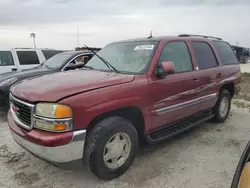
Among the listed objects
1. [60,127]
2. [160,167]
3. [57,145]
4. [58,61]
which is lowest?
[160,167]

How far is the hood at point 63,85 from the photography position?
108 inches

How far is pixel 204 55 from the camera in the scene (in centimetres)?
474

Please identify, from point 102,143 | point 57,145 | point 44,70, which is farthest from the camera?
point 44,70

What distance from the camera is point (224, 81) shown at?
17.1 ft

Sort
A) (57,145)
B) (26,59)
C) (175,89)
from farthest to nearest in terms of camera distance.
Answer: (26,59) → (175,89) → (57,145)

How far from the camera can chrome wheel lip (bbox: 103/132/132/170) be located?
3037 millimetres

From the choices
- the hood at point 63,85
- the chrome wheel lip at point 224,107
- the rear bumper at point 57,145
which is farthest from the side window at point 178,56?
the rear bumper at point 57,145

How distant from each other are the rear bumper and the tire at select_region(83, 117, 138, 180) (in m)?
0.13

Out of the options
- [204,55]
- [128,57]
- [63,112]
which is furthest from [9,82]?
[204,55]

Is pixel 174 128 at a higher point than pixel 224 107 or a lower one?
higher

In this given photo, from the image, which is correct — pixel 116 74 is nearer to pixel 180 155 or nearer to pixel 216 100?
pixel 180 155

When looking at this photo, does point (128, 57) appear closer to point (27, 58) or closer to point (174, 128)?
point (174, 128)

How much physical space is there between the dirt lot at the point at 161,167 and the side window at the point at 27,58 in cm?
480

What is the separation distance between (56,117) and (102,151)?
689 millimetres
